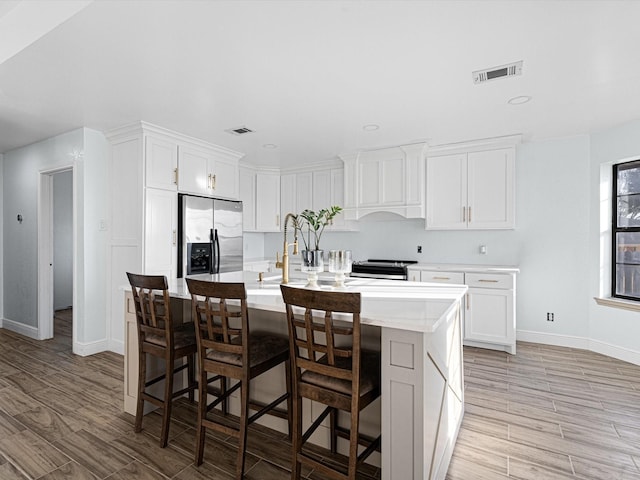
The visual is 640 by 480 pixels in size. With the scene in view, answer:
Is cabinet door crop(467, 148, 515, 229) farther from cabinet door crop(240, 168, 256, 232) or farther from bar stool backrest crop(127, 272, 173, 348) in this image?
bar stool backrest crop(127, 272, 173, 348)

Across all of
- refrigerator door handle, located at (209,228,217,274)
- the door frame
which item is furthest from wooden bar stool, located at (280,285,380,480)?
A: the door frame

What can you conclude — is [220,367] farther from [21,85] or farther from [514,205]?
[514,205]

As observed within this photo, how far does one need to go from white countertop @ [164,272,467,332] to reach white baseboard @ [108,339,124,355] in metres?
1.72

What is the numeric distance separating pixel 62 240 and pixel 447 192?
646 cm

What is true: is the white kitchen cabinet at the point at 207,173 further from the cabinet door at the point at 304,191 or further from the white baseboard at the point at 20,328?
the white baseboard at the point at 20,328

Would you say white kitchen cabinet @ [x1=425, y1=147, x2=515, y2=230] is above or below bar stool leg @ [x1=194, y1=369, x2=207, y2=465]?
above

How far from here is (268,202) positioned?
5.87 metres

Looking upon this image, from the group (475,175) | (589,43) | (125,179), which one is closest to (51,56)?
(125,179)

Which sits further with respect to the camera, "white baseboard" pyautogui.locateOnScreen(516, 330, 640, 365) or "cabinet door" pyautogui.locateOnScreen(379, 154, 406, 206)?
"cabinet door" pyautogui.locateOnScreen(379, 154, 406, 206)

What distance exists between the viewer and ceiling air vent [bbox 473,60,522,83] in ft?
8.04

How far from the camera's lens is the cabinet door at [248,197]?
5562 mm

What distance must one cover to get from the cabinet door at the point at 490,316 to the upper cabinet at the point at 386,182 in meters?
1.21

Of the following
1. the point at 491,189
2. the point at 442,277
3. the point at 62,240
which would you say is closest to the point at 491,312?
the point at 442,277

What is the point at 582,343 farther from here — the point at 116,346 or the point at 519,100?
the point at 116,346
